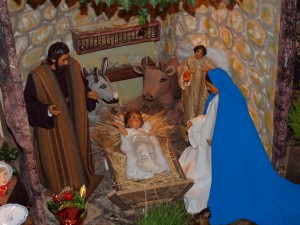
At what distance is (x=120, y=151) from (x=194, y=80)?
1.16 meters

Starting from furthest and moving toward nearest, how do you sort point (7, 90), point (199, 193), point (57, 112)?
point (199, 193) → point (57, 112) → point (7, 90)

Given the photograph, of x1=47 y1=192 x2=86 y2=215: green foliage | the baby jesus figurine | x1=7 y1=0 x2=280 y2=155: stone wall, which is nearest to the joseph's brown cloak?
the baby jesus figurine

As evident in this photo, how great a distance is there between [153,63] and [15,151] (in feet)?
7.35

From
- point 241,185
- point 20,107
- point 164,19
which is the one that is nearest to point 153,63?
point 164,19

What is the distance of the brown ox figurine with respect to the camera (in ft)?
21.7

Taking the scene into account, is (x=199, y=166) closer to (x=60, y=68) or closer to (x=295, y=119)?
(x=295, y=119)

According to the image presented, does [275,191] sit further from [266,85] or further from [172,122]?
[172,122]

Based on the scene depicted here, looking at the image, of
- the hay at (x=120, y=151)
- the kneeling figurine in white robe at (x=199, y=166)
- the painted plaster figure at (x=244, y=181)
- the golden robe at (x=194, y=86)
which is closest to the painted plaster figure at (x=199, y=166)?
the kneeling figurine in white robe at (x=199, y=166)

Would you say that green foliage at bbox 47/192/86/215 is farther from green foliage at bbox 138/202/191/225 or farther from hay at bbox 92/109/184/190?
green foliage at bbox 138/202/191/225

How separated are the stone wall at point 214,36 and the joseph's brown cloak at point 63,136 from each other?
32.6 inches

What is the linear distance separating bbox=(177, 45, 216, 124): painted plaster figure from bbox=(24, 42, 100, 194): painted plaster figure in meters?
1.01

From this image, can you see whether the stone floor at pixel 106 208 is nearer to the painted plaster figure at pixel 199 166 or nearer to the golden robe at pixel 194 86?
the painted plaster figure at pixel 199 166

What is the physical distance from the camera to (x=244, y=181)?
5613 mm

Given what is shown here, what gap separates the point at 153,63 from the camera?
6.90m
